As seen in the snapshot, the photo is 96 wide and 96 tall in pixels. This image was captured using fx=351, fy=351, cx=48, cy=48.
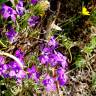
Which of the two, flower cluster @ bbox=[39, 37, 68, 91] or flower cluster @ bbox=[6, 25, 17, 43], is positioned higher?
flower cluster @ bbox=[6, 25, 17, 43]

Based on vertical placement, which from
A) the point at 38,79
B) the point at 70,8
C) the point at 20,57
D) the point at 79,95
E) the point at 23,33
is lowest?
the point at 79,95

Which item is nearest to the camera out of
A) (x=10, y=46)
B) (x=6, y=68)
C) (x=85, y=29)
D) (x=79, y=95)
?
(x=6, y=68)

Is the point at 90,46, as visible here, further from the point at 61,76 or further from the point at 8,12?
the point at 8,12

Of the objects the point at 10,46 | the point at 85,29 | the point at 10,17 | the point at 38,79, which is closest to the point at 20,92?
the point at 38,79

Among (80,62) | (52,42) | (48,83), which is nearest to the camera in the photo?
(48,83)

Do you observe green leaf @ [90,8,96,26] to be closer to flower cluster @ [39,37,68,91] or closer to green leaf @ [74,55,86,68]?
green leaf @ [74,55,86,68]

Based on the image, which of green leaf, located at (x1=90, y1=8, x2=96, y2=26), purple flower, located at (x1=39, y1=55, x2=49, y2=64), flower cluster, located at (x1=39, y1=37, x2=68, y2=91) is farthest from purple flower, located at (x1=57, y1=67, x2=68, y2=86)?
green leaf, located at (x1=90, y1=8, x2=96, y2=26)

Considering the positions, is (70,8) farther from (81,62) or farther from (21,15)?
Result: (21,15)

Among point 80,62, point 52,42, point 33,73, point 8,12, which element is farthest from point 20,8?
point 80,62
